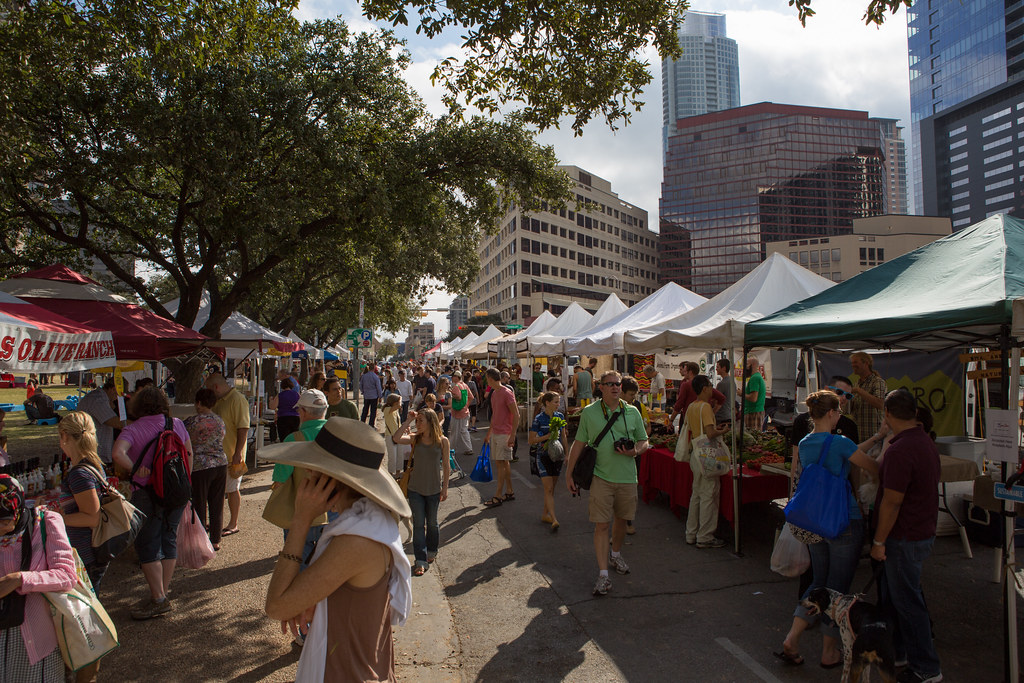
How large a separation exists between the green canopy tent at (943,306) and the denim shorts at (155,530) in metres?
5.68

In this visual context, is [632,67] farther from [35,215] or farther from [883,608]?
[35,215]

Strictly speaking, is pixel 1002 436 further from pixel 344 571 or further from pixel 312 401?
pixel 312 401

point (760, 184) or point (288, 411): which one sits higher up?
point (760, 184)

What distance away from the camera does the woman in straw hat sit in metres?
1.95

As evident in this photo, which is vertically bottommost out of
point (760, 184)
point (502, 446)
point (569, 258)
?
point (502, 446)

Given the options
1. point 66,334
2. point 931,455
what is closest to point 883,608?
point 931,455

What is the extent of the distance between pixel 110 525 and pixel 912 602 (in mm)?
5166

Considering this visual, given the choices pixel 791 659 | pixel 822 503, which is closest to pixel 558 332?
pixel 822 503

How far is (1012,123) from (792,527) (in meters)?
158

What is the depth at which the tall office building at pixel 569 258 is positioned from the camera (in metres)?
80.7

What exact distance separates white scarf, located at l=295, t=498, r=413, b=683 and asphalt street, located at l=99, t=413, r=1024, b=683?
2.09 meters

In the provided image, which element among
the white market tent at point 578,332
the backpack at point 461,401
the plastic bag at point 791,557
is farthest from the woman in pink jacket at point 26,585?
the white market tent at point 578,332

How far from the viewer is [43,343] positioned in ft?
14.1

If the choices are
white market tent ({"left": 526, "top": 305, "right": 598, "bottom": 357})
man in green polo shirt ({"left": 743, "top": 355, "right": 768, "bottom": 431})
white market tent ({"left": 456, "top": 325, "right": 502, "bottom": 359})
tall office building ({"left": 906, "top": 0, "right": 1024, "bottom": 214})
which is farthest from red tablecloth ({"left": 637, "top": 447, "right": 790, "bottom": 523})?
tall office building ({"left": 906, "top": 0, "right": 1024, "bottom": 214})
